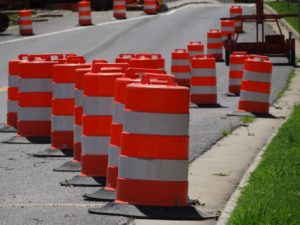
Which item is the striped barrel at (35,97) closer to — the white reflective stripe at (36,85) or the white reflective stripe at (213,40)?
the white reflective stripe at (36,85)

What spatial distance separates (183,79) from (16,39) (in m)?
18.5

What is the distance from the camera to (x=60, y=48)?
36.9 metres

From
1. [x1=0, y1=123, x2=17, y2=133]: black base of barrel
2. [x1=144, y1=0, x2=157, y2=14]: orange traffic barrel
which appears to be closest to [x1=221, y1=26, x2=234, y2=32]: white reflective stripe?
[x1=144, y1=0, x2=157, y2=14]: orange traffic barrel

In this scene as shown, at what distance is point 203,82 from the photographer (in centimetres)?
2066

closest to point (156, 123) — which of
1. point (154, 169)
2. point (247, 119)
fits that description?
point (154, 169)

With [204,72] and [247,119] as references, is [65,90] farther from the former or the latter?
[204,72]

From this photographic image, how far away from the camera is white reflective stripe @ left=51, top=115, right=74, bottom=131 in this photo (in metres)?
13.7

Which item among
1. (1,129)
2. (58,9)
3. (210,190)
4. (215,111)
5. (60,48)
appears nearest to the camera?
(210,190)

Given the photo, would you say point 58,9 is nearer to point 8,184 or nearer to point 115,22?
point 115,22

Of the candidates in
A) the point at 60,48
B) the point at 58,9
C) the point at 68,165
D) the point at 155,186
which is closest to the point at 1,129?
the point at 68,165

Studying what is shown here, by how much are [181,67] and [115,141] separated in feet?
43.9

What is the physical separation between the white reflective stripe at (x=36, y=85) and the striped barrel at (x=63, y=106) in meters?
1.12

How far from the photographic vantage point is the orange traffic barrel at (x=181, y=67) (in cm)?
2342

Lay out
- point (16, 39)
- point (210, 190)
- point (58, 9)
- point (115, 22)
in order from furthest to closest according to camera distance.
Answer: point (58, 9) < point (115, 22) < point (16, 39) < point (210, 190)
